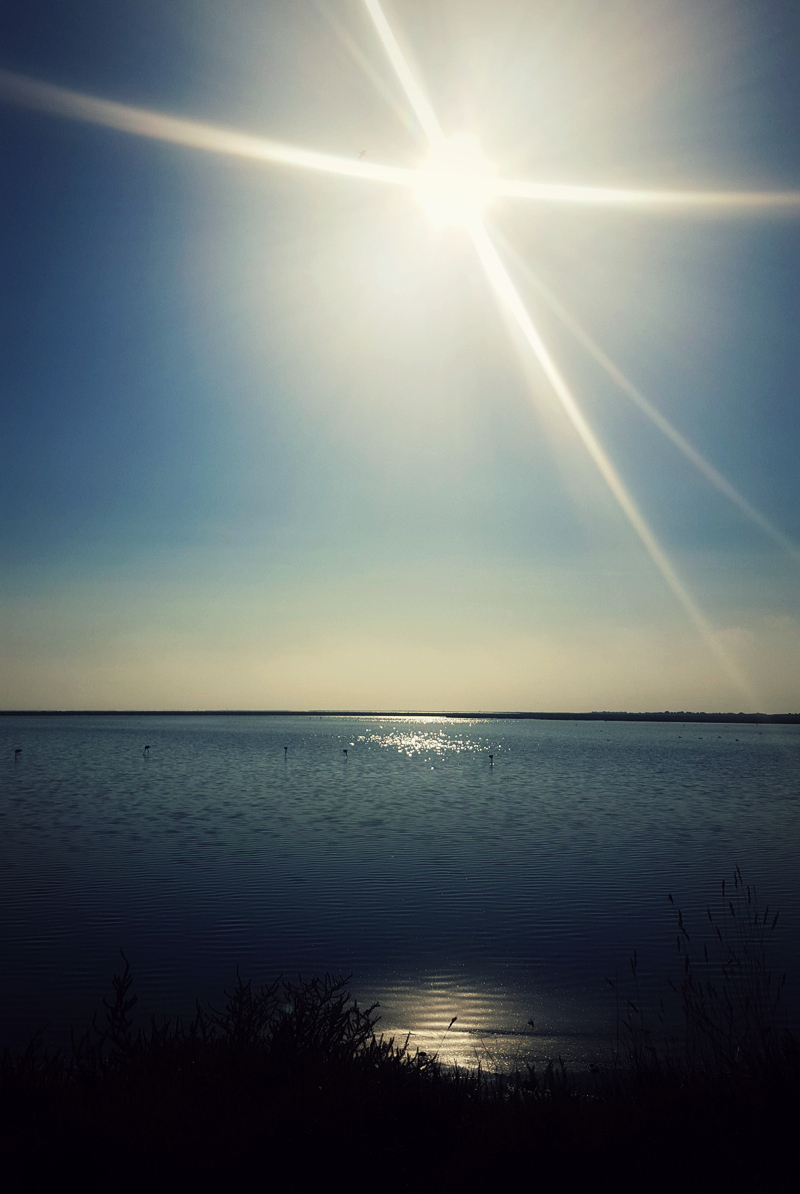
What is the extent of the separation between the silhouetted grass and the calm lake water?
296 centimetres

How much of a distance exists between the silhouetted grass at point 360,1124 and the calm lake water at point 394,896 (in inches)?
117

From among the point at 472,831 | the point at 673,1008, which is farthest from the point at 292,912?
the point at 472,831

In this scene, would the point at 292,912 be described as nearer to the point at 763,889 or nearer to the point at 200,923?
the point at 200,923

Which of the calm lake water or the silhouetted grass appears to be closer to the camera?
the silhouetted grass

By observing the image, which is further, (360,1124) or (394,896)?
(394,896)

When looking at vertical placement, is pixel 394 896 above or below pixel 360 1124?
below

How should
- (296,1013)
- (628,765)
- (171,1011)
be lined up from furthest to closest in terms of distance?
(628,765), (171,1011), (296,1013)

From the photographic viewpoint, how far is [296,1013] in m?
8.78

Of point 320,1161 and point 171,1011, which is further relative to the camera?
point 171,1011

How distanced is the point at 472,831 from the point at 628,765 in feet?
140

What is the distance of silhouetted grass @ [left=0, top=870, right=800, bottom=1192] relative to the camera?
5645 mm

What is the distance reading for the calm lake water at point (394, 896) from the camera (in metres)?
12.0

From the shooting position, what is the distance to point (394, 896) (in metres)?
18.5

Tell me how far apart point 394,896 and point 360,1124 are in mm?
12452
